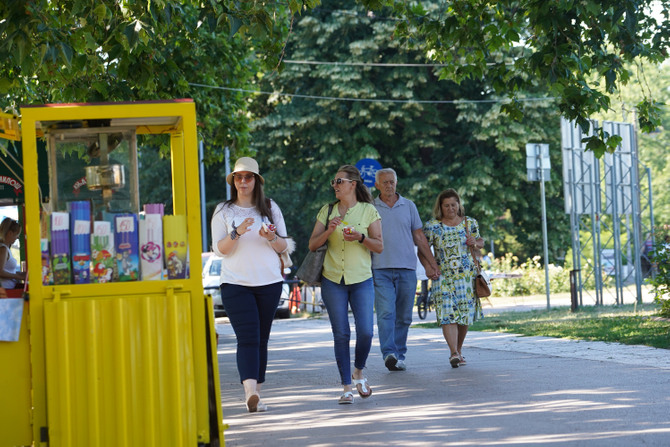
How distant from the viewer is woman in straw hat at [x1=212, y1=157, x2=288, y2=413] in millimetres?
8430

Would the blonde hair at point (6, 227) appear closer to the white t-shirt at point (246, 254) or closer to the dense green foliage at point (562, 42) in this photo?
the white t-shirt at point (246, 254)

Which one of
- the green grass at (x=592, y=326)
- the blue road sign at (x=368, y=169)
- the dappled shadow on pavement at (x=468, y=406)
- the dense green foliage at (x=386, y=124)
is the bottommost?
the green grass at (x=592, y=326)

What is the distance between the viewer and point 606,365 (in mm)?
10539

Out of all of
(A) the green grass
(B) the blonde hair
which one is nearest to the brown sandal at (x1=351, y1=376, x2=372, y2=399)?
(A) the green grass

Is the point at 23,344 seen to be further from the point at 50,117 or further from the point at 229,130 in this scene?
the point at 229,130

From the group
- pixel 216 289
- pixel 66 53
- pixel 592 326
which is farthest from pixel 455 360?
pixel 216 289

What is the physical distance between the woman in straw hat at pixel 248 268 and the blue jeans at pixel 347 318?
0.59 m

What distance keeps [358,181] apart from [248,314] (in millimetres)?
1588

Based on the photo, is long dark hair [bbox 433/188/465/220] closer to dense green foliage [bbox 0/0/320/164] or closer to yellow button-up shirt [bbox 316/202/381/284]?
yellow button-up shirt [bbox 316/202/381/284]

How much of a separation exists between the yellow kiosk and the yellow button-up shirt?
2.70 m

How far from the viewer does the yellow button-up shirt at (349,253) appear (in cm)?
897

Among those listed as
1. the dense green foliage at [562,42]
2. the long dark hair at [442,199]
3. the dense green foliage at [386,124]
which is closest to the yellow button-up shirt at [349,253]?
the long dark hair at [442,199]

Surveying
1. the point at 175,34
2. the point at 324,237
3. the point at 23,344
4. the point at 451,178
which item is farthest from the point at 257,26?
the point at 451,178

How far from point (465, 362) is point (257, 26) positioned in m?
4.43
